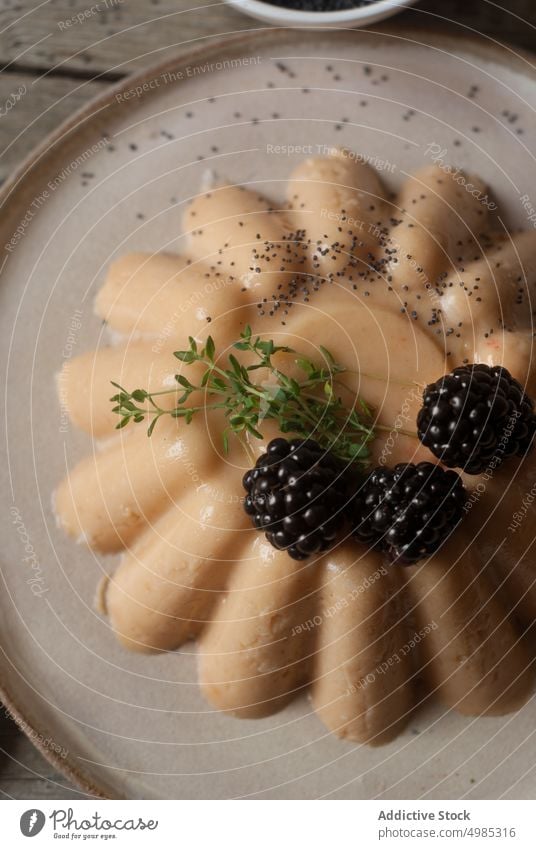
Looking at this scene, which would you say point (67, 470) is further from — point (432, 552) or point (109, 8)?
point (109, 8)

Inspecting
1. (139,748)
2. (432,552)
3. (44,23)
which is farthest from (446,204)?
(139,748)

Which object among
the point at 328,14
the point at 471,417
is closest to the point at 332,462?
the point at 471,417

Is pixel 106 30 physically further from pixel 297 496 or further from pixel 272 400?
pixel 297 496

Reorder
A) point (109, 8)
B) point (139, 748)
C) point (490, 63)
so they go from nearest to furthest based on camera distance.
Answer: point (139, 748) < point (490, 63) < point (109, 8)

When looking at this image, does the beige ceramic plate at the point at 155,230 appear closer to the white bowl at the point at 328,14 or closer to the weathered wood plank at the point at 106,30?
the white bowl at the point at 328,14

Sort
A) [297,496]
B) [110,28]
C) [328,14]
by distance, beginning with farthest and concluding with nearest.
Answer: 1. [110,28]
2. [328,14]
3. [297,496]

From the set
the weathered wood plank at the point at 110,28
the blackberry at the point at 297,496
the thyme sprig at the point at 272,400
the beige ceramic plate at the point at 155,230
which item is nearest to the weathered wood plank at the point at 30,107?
the weathered wood plank at the point at 110,28
